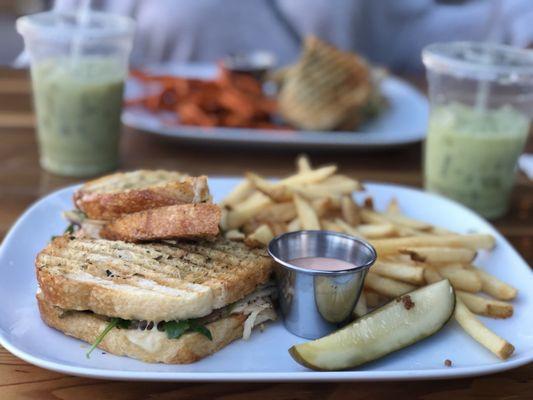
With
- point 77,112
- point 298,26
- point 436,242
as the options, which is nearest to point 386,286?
point 436,242

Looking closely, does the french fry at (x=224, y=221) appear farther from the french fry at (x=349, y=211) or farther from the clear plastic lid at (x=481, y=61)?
the clear plastic lid at (x=481, y=61)

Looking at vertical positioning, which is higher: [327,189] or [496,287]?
[327,189]

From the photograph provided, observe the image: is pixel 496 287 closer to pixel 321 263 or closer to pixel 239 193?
pixel 321 263

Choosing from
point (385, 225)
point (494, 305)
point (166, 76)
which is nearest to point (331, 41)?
point (166, 76)

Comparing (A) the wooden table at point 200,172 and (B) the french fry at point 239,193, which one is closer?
(A) the wooden table at point 200,172

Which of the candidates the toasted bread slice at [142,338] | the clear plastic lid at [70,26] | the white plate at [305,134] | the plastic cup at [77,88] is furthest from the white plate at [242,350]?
the white plate at [305,134]
